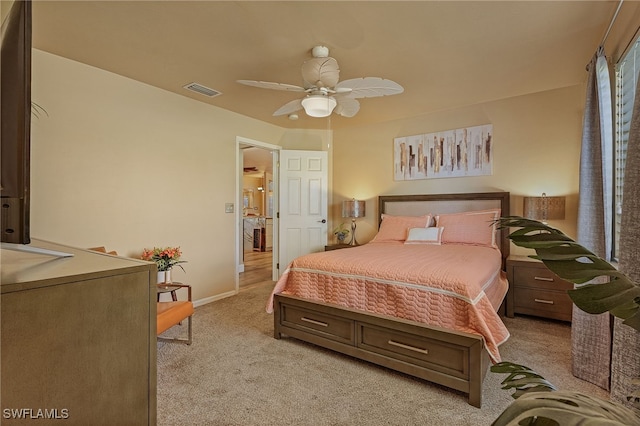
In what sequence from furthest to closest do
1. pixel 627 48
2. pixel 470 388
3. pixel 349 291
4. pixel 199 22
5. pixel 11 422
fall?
pixel 349 291
pixel 199 22
pixel 627 48
pixel 470 388
pixel 11 422

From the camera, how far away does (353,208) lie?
4660mm

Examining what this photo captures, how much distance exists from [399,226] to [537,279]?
156 centimetres

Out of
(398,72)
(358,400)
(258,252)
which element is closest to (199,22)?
(398,72)

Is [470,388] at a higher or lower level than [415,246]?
lower

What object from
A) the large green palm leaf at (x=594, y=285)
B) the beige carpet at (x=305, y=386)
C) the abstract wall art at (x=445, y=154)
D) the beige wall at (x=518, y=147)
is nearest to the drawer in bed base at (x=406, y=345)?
the beige carpet at (x=305, y=386)

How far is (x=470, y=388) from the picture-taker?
1.82 metres

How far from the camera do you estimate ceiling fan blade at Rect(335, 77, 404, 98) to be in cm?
221

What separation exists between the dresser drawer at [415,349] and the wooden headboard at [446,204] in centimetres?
205

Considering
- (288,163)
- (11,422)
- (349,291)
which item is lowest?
(349,291)

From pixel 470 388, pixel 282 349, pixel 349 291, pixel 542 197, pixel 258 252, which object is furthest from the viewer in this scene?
pixel 258 252

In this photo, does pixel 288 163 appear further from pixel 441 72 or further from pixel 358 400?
pixel 358 400

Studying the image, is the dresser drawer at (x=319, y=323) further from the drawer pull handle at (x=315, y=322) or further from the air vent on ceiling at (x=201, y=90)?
the air vent on ceiling at (x=201, y=90)

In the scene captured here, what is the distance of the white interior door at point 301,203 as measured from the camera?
4809mm

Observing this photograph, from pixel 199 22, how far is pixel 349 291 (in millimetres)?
2212
